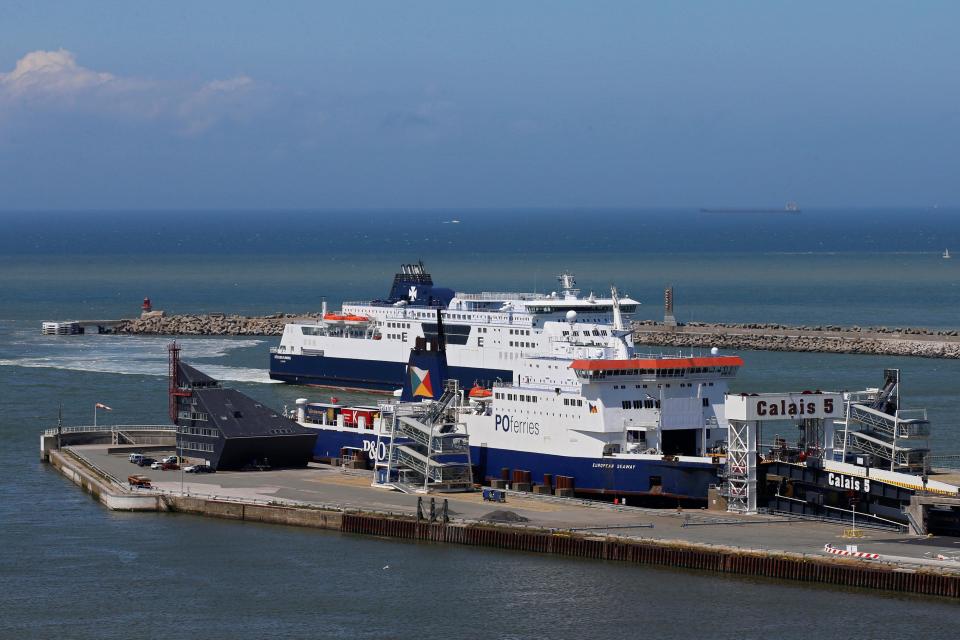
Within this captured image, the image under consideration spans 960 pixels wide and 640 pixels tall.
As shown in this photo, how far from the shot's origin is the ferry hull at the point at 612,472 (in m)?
47.2

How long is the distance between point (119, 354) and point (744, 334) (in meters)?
36.5

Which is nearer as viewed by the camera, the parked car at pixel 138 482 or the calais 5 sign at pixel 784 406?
the calais 5 sign at pixel 784 406

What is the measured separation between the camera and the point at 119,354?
98.9 metres

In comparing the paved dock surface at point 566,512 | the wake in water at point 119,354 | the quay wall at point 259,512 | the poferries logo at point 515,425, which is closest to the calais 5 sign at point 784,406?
the paved dock surface at point 566,512

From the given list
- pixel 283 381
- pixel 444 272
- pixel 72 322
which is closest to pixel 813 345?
pixel 283 381

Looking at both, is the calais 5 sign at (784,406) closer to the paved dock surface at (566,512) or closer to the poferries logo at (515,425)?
the paved dock surface at (566,512)

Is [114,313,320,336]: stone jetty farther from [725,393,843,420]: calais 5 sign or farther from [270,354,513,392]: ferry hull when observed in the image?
[725,393,843,420]: calais 5 sign

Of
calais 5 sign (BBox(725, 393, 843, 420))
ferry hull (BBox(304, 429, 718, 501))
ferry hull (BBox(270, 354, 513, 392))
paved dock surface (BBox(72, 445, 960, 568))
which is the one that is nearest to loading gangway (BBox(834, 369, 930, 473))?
calais 5 sign (BBox(725, 393, 843, 420))

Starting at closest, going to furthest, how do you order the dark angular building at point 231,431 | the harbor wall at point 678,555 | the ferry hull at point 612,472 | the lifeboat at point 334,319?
the harbor wall at point 678,555, the ferry hull at point 612,472, the dark angular building at point 231,431, the lifeboat at point 334,319

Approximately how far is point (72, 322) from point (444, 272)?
72843 millimetres

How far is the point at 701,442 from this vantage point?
49.8 m

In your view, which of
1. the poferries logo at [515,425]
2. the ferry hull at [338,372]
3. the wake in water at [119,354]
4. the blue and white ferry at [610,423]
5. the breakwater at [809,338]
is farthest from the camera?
the breakwater at [809,338]

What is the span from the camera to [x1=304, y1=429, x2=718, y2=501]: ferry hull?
47156mm

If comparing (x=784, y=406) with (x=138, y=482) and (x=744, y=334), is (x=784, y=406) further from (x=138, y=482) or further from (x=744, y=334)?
(x=744, y=334)
